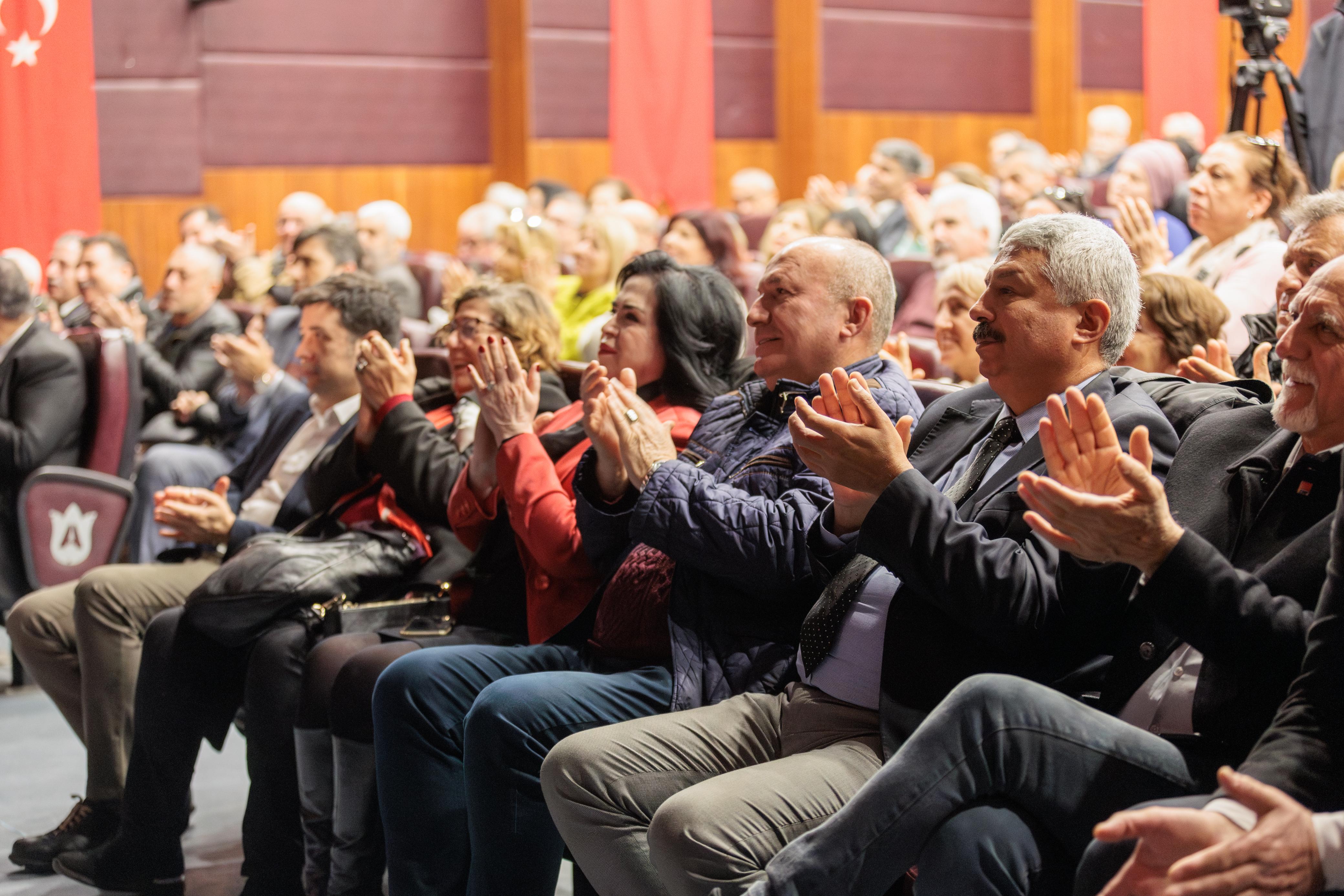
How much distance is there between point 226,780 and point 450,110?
5.58 m

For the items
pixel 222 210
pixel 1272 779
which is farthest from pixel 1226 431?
pixel 222 210

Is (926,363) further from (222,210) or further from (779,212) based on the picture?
(222,210)

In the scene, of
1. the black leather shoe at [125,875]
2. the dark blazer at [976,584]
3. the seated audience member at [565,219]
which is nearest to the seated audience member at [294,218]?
the seated audience member at [565,219]

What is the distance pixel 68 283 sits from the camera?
5.08 meters

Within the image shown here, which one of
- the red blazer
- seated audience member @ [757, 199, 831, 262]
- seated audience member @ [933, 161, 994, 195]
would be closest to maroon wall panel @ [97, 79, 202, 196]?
seated audience member @ [757, 199, 831, 262]

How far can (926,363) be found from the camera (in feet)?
9.50

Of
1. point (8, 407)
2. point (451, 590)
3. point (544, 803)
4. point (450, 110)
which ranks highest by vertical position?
point (450, 110)

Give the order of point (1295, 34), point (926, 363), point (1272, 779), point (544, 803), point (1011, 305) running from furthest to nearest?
point (1295, 34), point (926, 363), point (544, 803), point (1011, 305), point (1272, 779)

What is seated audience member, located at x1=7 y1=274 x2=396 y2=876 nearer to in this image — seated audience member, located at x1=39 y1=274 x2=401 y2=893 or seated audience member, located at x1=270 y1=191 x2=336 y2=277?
seated audience member, located at x1=39 y1=274 x2=401 y2=893

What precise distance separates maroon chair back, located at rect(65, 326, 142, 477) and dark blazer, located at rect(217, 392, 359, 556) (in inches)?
20.4

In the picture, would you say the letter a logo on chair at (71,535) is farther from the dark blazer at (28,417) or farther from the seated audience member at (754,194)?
the seated audience member at (754,194)

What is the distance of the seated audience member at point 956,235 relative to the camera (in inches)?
152

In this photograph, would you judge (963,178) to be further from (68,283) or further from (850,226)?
(68,283)

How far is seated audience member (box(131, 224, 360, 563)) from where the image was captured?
319 centimetres
